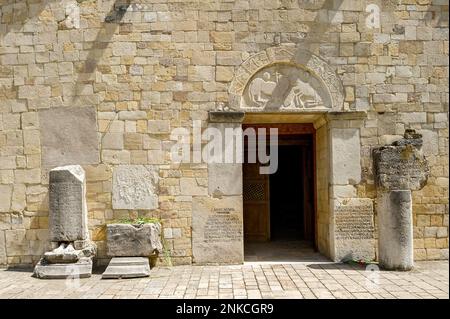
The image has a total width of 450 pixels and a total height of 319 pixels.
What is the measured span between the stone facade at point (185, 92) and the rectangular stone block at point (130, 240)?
13.9 inches

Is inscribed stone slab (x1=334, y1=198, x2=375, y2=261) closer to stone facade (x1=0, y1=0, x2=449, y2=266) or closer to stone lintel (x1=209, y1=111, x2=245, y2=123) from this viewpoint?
stone facade (x1=0, y1=0, x2=449, y2=266)

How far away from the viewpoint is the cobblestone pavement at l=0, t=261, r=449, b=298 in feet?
14.5

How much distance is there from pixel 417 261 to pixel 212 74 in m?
4.42

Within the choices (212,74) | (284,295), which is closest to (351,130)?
(212,74)

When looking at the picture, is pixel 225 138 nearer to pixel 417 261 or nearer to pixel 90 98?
pixel 90 98

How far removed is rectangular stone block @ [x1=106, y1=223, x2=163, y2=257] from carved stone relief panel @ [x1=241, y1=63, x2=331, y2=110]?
249 centimetres

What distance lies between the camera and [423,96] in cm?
605

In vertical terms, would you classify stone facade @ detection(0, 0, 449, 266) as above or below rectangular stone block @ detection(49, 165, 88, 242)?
above

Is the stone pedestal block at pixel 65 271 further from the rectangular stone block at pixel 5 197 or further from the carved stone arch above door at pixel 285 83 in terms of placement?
the carved stone arch above door at pixel 285 83

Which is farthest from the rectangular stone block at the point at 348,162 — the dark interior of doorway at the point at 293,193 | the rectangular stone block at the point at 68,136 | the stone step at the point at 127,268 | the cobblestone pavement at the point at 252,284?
the rectangular stone block at the point at 68,136

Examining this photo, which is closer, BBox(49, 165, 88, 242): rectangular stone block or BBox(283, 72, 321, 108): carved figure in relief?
BBox(49, 165, 88, 242): rectangular stone block

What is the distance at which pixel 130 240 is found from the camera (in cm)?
557

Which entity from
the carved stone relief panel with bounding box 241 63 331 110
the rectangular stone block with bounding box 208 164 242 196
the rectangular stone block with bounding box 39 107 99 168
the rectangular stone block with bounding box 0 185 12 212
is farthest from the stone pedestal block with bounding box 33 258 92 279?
the carved stone relief panel with bounding box 241 63 331 110

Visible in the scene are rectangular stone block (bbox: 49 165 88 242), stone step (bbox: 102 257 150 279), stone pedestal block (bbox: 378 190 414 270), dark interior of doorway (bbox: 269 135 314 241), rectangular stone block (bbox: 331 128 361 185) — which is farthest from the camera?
dark interior of doorway (bbox: 269 135 314 241)
